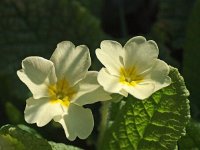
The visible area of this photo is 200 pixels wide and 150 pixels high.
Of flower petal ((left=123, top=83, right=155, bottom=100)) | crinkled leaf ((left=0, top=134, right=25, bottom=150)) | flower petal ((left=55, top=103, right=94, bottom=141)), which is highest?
flower petal ((left=123, top=83, right=155, bottom=100))

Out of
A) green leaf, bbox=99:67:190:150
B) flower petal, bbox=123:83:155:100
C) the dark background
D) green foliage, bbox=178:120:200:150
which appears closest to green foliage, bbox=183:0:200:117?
the dark background

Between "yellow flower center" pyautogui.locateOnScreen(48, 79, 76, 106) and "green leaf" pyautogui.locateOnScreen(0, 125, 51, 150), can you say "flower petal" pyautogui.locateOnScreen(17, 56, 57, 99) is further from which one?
"green leaf" pyautogui.locateOnScreen(0, 125, 51, 150)

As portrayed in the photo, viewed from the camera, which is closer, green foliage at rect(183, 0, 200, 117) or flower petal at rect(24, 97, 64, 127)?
flower petal at rect(24, 97, 64, 127)

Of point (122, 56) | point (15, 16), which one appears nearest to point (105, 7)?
point (15, 16)

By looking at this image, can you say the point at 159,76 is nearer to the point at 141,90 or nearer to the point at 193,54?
the point at 141,90

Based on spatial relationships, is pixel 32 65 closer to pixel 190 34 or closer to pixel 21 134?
pixel 21 134

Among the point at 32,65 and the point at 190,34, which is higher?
the point at 32,65

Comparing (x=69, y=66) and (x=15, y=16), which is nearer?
(x=69, y=66)
